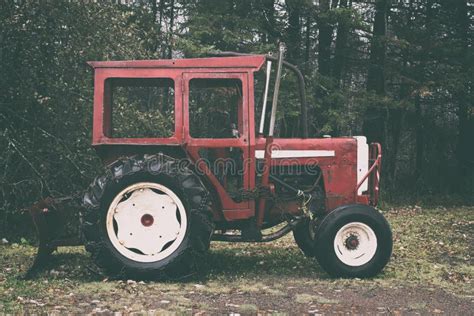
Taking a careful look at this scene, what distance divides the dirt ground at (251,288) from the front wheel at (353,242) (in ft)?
0.54

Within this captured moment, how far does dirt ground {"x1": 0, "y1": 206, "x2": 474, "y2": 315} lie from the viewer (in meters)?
5.62

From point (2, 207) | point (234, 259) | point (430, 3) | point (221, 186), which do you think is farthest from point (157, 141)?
point (430, 3)

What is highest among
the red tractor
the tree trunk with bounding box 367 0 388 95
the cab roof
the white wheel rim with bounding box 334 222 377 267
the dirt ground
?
the tree trunk with bounding box 367 0 388 95

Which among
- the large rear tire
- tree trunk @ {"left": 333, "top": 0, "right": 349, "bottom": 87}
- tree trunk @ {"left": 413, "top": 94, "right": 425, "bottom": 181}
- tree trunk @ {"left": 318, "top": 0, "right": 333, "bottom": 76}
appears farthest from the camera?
tree trunk @ {"left": 413, "top": 94, "right": 425, "bottom": 181}

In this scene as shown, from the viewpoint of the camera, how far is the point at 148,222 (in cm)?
671

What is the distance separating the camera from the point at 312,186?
762 centimetres

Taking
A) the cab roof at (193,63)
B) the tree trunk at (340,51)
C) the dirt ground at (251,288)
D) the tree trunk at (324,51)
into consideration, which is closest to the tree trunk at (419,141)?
the tree trunk at (340,51)

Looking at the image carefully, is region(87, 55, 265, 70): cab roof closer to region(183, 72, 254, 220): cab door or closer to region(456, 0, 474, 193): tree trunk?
region(183, 72, 254, 220): cab door

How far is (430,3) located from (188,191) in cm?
1577

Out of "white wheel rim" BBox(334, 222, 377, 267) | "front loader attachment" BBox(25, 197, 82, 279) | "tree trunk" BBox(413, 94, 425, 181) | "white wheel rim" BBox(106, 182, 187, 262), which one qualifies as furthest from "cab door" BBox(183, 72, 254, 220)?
"tree trunk" BBox(413, 94, 425, 181)

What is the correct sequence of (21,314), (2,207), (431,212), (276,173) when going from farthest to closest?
(431,212)
(2,207)
(276,173)
(21,314)

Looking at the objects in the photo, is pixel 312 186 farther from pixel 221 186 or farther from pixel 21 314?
pixel 21 314

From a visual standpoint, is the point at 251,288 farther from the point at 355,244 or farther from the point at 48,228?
the point at 48,228

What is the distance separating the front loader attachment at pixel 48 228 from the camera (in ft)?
22.9
